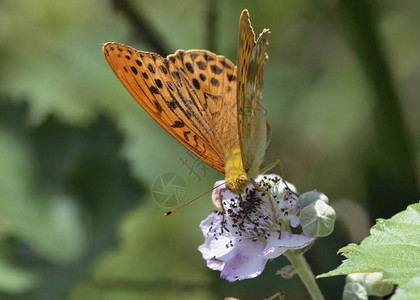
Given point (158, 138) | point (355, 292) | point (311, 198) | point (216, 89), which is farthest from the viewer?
point (158, 138)

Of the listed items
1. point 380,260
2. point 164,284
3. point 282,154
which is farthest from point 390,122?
point 380,260

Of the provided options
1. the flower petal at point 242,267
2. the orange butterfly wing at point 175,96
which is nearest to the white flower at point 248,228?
the flower petal at point 242,267

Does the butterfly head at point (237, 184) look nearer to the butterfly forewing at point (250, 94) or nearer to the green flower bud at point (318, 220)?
the butterfly forewing at point (250, 94)

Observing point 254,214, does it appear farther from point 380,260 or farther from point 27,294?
point 27,294

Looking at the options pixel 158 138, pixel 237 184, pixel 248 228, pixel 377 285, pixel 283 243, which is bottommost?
pixel 377 285

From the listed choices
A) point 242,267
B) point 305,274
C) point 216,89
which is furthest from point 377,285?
point 216,89

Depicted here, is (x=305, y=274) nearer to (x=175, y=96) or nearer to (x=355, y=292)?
(x=355, y=292)
